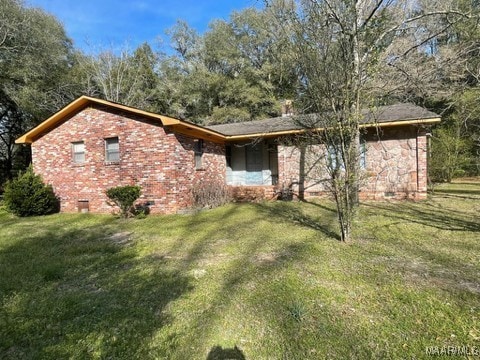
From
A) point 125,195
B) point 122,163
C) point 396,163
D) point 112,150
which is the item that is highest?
point 112,150

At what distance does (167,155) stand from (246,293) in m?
6.38

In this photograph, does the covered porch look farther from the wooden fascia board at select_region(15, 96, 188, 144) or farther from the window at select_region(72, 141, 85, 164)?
the window at select_region(72, 141, 85, 164)

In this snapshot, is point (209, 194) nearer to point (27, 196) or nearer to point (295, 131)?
point (295, 131)

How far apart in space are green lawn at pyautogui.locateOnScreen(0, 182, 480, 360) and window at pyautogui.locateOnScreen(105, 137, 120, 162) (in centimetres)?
391

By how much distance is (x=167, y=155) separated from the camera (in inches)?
353

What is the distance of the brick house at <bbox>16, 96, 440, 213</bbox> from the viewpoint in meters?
9.11

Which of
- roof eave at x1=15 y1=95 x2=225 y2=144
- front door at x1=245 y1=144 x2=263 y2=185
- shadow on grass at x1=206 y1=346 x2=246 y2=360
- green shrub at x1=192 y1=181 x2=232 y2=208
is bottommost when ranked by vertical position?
shadow on grass at x1=206 y1=346 x2=246 y2=360

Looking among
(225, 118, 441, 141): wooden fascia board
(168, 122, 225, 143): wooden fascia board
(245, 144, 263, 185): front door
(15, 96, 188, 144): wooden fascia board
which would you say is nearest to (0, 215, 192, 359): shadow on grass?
(15, 96, 188, 144): wooden fascia board

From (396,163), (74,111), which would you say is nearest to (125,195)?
(74,111)

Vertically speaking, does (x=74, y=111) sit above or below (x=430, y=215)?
above

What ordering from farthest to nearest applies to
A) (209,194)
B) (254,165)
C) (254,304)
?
(254,165)
(209,194)
(254,304)

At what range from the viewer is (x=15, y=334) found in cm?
284

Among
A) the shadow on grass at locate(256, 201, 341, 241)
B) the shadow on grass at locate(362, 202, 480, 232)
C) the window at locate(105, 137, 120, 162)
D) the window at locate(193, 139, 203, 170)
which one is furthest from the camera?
the window at locate(193, 139, 203, 170)

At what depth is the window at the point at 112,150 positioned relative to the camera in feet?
32.7
